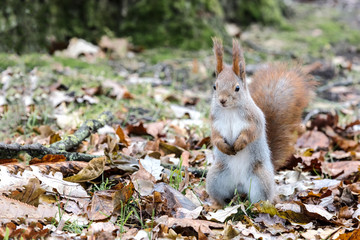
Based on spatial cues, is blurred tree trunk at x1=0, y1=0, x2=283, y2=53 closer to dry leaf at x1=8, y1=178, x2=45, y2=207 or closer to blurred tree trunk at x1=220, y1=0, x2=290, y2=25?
blurred tree trunk at x1=220, y1=0, x2=290, y2=25

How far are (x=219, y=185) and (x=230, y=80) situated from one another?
0.49 metres

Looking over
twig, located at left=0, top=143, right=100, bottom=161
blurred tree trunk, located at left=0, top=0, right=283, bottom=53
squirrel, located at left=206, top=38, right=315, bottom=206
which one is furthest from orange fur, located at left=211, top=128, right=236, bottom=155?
blurred tree trunk, located at left=0, top=0, right=283, bottom=53

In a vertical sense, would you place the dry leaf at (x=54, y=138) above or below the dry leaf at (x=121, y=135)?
above

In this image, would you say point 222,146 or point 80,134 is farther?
point 80,134

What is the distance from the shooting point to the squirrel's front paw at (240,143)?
2049mm

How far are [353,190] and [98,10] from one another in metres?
3.78

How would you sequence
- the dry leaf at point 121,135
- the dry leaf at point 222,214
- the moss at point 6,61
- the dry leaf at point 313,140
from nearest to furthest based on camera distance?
1. the dry leaf at point 222,214
2. the dry leaf at point 121,135
3. the dry leaf at point 313,140
4. the moss at point 6,61

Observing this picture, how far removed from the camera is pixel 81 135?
2.48 m

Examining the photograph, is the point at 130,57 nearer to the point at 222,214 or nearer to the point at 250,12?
the point at 250,12

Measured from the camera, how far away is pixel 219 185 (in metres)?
2.13

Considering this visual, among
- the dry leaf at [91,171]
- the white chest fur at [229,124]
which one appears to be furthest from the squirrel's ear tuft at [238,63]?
the dry leaf at [91,171]

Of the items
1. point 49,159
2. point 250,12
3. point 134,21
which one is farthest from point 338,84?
point 49,159

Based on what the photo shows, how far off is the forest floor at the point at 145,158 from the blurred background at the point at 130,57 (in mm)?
19

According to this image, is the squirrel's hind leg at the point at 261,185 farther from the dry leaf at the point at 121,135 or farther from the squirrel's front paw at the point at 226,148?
the dry leaf at the point at 121,135
